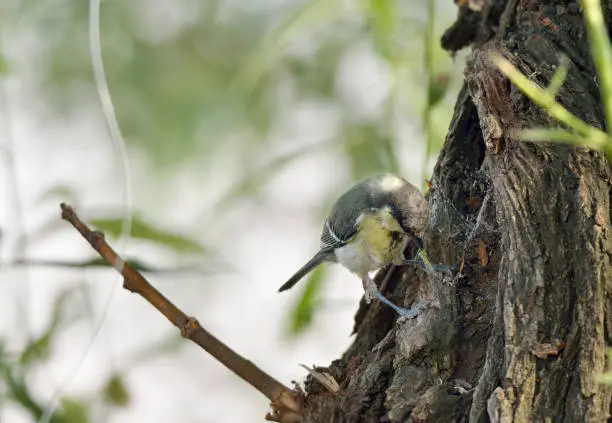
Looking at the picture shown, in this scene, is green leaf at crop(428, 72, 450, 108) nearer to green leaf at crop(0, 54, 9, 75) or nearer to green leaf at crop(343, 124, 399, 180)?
green leaf at crop(343, 124, 399, 180)

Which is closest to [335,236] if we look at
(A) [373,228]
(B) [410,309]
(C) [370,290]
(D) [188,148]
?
(A) [373,228]

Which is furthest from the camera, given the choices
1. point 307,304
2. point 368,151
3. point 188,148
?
point 188,148

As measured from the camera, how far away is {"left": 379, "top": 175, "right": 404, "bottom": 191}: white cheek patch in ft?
3.28

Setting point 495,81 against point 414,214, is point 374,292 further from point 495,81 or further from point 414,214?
point 495,81

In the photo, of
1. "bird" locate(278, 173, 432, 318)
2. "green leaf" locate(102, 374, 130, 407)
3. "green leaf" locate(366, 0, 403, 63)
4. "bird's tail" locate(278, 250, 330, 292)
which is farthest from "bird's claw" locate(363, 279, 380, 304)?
"green leaf" locate(102, 374, 130, 407)

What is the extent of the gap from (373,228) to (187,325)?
0.43 metres

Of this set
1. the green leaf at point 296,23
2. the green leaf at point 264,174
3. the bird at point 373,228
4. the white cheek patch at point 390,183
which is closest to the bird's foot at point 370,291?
the bird at point 373,228

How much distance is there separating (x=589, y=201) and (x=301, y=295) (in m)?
0.50

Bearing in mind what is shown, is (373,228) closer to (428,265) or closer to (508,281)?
(428,265)

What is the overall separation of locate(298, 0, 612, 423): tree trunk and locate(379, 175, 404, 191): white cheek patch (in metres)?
0.09

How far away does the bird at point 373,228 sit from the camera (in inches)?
36.9

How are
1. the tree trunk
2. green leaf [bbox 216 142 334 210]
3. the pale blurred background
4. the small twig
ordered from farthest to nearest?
the pale blurred background < green leaf [bbox 216 142 334 210] < the small twig < the tree trunk

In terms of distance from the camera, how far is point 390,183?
1.02 metres

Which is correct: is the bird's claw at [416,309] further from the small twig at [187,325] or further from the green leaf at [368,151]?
the green leaf at [368,151]
